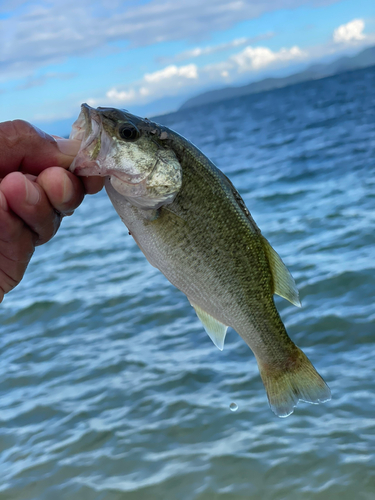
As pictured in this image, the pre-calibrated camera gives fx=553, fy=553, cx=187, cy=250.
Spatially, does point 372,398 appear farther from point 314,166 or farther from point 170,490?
point 314,166

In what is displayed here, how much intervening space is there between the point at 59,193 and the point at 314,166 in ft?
51.6

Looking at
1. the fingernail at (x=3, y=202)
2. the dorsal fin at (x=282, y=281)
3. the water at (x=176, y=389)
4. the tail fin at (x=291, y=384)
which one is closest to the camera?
the fingernail at (x=3, y=202)

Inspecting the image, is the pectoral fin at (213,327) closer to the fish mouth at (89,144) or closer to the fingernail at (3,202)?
the fish mouth at (89,144)

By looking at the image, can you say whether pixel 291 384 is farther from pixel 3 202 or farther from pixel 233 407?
pixel 233 407

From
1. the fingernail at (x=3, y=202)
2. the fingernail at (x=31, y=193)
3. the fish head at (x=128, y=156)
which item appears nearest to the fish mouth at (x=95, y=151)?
the fish head at (x=128, y=156)

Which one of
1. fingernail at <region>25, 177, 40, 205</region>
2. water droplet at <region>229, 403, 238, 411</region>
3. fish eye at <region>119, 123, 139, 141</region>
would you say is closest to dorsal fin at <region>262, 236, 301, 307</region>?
fish eye at <region>119, 123, 139, 141</region>

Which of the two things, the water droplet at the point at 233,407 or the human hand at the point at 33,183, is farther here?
the water droplet at the point at 233,407

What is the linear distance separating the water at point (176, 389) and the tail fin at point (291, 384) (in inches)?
79.2

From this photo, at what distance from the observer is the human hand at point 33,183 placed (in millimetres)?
2236

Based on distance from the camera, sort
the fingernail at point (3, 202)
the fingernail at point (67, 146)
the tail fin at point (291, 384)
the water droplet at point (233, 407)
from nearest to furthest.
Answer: the fingernail at point (3, 202)
the fingernail at point (67, 146)
the tail fin at point (291, 384)
the water droplet at point (233, 407)

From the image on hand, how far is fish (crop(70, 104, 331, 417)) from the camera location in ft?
7.52

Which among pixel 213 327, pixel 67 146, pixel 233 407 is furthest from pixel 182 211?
pixel 233 407

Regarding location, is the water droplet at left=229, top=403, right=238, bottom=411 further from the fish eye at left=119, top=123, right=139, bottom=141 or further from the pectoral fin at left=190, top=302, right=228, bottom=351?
the fish eye at left=119, top=123, right=139, bottom=141

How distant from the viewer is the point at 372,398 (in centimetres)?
530
